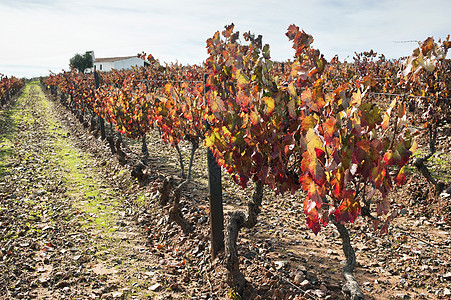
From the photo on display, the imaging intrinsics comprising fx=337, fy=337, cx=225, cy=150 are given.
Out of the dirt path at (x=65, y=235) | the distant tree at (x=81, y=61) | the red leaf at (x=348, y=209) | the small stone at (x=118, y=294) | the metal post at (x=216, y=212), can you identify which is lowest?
the small stone at (x=118, y=294)

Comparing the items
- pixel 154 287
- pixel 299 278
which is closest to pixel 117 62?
pixel 154 287

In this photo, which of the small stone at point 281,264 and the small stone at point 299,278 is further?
the small stone at point 281,264

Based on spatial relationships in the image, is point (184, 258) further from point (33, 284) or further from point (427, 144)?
point (427, 144)

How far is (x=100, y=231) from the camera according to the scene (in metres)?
6.75

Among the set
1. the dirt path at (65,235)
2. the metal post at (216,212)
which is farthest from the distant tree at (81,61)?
the metal post at (216,212)

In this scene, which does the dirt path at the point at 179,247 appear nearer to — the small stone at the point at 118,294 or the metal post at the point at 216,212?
the small stone at the point at 118,294

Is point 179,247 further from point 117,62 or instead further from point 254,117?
point 117,62

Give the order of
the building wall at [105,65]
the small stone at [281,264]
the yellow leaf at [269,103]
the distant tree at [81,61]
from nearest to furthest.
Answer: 1. the yellow leaf at [269,103]
2. the small stone at [281,264]
3. the distant tree at [81,61]
4. the building wall at [105,65]

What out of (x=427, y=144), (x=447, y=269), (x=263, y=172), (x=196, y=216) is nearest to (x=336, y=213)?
(x=263, y=172)

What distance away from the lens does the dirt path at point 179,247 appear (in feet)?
15.6

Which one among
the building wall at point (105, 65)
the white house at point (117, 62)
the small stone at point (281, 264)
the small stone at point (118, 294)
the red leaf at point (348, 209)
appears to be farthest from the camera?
the building wall at point (105, 65)

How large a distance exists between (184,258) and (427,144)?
9205 mm

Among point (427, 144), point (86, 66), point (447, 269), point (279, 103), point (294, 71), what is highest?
point (86, 66)

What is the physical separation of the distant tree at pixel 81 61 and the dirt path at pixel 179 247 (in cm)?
7457
